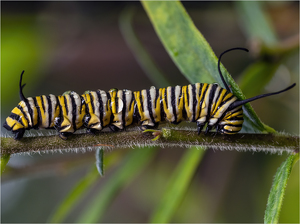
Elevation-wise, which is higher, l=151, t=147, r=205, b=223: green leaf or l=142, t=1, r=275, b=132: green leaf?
l=142, t=1, r=275, b=132: green leaf

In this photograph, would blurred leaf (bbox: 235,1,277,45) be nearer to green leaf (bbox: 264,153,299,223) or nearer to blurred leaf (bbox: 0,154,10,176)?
green leaf (bbox: 264,153,299,223)

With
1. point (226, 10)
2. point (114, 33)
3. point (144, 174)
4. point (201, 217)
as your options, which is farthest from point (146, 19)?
point (201, 217)

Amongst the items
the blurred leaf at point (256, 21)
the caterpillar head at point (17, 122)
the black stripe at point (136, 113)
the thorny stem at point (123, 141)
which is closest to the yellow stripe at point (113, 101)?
the black stripe at point (136, 113)

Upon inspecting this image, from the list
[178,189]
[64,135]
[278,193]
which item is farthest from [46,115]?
[278,193]

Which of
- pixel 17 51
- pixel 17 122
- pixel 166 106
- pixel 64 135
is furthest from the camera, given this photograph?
pixel 17 51

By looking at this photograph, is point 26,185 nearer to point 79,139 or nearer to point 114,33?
point 114,33

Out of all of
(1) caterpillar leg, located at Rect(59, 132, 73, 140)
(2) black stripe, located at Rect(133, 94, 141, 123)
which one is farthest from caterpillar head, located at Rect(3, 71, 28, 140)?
(2) black stripe, located at Rect(133, 94, 141, 123)

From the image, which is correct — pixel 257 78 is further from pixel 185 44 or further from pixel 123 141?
pixel 123 141
